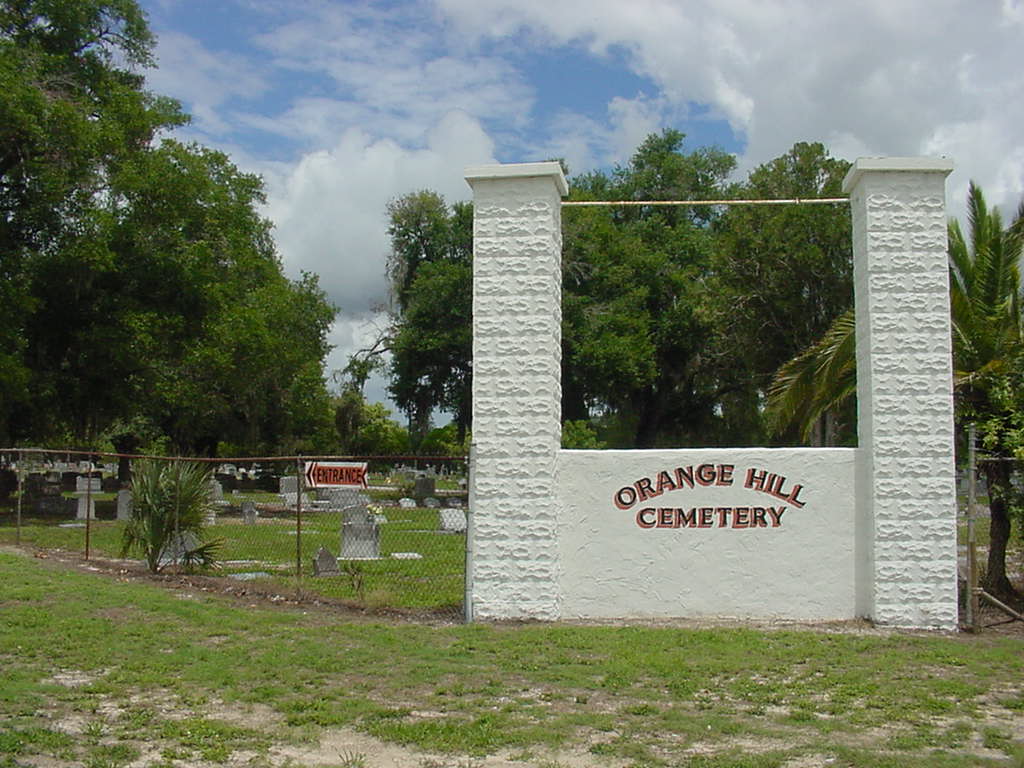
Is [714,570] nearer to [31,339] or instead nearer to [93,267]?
[93,267]

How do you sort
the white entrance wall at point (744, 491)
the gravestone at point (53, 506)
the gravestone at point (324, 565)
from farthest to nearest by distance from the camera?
the gravestone at point (53, 506)
the gravestone at point (324, 565)
the white entrance wall at point (744, 491)

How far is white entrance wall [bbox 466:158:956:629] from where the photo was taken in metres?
10.1

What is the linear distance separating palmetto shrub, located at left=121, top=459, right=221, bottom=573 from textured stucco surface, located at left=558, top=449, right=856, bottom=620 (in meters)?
5.98

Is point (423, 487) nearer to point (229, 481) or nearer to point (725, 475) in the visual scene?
point (229, 481)

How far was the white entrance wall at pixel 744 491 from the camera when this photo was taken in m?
10.1

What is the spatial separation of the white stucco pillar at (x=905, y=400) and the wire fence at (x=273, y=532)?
433 centimetres

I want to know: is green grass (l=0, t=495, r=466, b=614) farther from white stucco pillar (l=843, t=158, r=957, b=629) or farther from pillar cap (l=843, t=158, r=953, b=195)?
pillar cap (l=843, t=158, r=953, b=195)

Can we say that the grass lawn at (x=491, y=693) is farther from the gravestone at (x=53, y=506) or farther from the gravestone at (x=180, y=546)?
the gravestone at (x=53, y=506)

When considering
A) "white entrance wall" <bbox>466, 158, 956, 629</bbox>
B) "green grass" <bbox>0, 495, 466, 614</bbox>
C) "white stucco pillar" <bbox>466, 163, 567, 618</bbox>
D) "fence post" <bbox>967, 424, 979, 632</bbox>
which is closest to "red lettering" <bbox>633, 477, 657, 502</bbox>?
"white entrance wall" <bbox>466, 158, 956, 629</bbox>

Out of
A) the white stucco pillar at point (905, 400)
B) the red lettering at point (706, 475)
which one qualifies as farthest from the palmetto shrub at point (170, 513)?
the white stucco pillar at point (905, 400)

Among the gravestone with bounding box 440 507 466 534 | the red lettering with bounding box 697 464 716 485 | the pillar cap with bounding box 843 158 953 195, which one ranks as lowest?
the gravestone with bounding box 440 507 466 534

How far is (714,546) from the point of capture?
404 inches

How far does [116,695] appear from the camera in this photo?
704cm

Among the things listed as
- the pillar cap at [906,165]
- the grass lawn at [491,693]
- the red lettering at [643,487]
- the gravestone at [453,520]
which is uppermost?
the pillar cap at [906,165]
